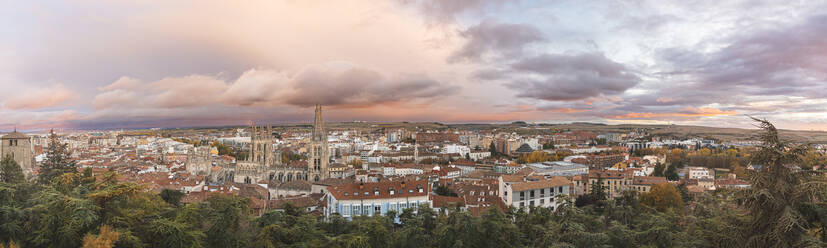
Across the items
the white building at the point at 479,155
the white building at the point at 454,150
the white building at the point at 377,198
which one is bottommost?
the white building at the point at 479,155

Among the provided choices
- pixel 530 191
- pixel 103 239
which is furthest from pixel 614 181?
pixel 103 239

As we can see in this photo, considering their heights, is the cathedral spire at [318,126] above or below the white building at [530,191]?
above

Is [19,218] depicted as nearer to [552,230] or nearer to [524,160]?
[552,230]

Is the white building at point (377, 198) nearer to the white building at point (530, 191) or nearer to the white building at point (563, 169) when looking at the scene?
the white building at point (530, 191)

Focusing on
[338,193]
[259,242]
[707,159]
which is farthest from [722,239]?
[707,159]

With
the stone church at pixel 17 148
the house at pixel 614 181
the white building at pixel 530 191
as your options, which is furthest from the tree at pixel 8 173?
the house at pixel 614 181
